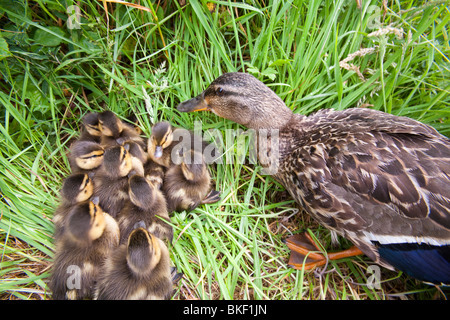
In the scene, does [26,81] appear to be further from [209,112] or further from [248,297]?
[248,297]

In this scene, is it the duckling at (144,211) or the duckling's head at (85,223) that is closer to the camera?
the duckling's head at (85,223)

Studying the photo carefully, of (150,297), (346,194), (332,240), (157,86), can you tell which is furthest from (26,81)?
(332,240)

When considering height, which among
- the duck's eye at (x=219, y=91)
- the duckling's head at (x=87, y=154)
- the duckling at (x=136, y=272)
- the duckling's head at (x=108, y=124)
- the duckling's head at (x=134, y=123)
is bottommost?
the duckling at (x=136, y=272)

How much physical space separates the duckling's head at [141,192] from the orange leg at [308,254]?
78cm

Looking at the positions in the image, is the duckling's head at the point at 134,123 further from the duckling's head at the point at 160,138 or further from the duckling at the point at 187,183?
the duckling at the point at 187,183

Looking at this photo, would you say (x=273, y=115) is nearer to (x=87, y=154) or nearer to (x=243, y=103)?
(x=243, y=103)

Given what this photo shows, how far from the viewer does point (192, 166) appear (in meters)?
1.67

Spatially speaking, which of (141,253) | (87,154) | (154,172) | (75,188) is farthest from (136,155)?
(141,253)

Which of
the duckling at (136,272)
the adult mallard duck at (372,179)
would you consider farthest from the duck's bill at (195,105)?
the duckling at (136,272)

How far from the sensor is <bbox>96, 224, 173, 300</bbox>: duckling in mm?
1298

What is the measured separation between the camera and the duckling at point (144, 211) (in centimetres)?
148

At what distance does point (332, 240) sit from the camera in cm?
175

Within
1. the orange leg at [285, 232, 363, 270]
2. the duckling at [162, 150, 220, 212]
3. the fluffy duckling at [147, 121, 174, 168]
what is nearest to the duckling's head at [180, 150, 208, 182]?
the duckling at [162, 150, 220, 212]

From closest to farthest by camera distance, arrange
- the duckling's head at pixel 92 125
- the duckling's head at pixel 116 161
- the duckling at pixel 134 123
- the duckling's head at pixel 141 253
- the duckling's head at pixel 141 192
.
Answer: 1. the duckling's head at pixel 141 253
2. the duckling's head at pixel 141 192
3. the duckling's head at pixel 116 161
4. the duckling's head at pixel 92 125
5. the duckling at pixel 134 123
